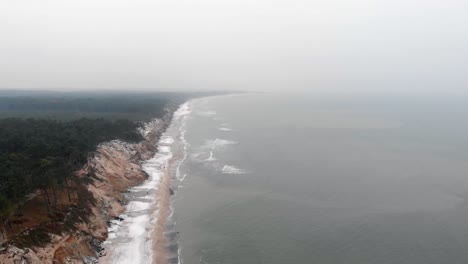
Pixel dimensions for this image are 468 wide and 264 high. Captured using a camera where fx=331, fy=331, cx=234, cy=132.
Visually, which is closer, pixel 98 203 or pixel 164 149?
pixel 98 203

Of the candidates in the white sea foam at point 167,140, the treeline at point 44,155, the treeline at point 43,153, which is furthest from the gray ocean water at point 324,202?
the treeline at point 43,153

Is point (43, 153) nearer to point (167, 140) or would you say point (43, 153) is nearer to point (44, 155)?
point (44, 155)

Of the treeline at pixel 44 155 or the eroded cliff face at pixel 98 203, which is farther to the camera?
the treeline at pixel 44 155

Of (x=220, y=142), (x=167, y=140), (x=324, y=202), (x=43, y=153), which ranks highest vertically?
(x=43, y=153)

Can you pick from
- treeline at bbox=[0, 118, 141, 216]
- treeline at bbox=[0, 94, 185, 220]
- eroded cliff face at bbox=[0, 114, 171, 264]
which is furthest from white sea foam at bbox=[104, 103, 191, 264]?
treeline at bbox=[0, 118, 141, 216]

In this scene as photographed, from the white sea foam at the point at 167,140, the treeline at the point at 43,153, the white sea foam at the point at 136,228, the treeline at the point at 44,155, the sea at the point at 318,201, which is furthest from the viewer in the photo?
the white sea foam at the point at 167,140

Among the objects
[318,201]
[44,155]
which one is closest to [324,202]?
[318,201]

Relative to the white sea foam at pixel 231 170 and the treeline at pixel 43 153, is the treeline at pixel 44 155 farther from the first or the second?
the white sea foam at pixel 231 170
